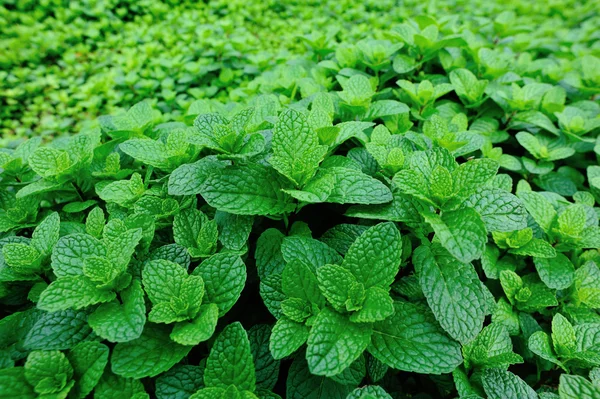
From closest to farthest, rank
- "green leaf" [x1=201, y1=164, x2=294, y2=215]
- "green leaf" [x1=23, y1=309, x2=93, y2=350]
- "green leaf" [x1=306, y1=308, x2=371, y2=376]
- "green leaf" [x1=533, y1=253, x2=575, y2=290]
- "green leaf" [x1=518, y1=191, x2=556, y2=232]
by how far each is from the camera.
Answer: "green leaf" [x1=306, y1=308, x2=371, y2=376] < "green leaf" [x1=23, y1=309, x2=93, y2=350] < "green leaf" [x1=201, y1=164, x2=294, y2=215] < "green leaf" [x1=533, y1=253, x2=575, y2=290] < "green leaf" [x1=518, y1=191, x2=556, y2=232]

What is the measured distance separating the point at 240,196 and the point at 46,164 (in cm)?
87

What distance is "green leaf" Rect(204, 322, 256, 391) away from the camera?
1.10 meters

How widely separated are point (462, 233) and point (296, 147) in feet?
1.96

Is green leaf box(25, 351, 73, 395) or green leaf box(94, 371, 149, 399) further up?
green leaf box(25, 351, 73, 395)

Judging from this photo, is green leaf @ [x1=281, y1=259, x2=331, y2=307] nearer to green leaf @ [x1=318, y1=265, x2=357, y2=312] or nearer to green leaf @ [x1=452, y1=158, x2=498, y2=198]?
green leaf @ [x1=318, y1=265, x2=357, y2=312]

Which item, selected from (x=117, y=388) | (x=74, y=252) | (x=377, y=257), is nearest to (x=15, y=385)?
(x=117, y=388)

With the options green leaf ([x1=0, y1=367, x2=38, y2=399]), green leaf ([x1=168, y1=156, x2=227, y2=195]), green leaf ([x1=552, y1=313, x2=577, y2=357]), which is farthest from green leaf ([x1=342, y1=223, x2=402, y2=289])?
green leaf ([x1=0, y1=367, x2=38, y2=399])

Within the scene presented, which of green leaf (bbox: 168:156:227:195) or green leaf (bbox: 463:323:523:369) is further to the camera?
green leaf (bbox: 168:156:227:195)

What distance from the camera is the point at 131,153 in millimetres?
1501

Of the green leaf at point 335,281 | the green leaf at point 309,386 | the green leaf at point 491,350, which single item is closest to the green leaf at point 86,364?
the green leaf at point 309,386

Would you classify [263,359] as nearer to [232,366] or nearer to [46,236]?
[232,366]

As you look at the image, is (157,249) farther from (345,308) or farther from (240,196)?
(345,308)

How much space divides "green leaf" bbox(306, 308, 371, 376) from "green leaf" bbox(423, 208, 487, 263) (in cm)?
34

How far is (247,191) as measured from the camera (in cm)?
130
